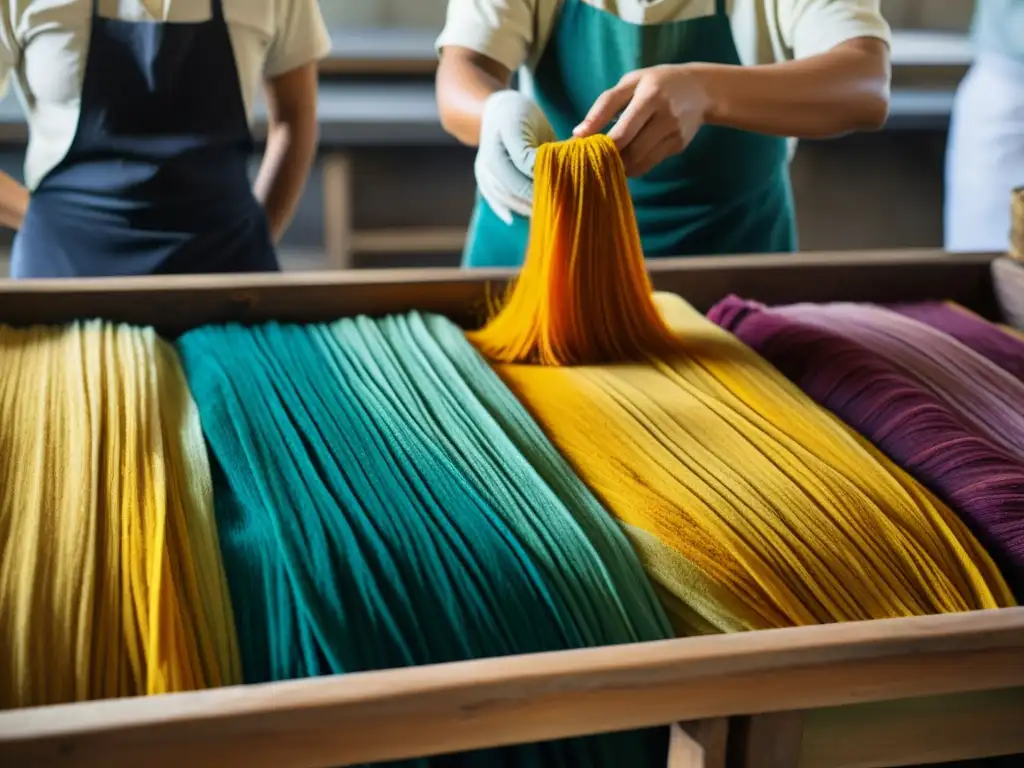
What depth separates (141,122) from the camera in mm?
1257

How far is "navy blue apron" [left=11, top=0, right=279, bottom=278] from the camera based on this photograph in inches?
48.1

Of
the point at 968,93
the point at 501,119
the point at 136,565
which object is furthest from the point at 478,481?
the point at 968,93

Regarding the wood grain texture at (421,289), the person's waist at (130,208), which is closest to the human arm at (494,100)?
the wood grain texture at (421,289)

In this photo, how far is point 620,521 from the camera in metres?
0.66

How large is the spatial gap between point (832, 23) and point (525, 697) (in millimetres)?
Result: 824

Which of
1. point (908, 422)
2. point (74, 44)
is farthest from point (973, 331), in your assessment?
point (74, 44)

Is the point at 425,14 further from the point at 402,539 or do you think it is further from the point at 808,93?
the point at 402,539

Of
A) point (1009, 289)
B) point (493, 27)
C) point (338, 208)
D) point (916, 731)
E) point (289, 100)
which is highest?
point (493, 27)

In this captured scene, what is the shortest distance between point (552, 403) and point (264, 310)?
1.01 ft

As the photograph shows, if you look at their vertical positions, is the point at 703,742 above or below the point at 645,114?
below

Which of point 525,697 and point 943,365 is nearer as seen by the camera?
point 525,697

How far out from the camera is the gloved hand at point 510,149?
854mm

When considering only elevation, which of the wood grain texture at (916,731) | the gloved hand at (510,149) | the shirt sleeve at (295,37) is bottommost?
the wood grain texture at (916,731)

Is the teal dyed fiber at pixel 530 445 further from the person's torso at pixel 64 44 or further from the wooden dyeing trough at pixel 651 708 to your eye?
the person's torso at pixel 64 44
